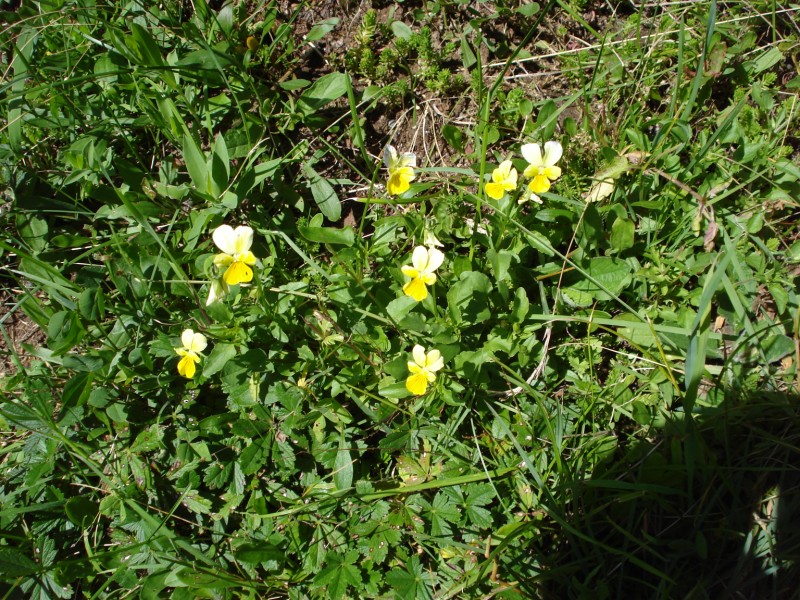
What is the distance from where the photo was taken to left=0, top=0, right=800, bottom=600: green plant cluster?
220cm

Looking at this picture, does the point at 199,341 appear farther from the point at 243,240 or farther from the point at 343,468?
the point at 343,468

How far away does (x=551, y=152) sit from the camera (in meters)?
2.09

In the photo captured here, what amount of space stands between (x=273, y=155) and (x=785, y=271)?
225 centimetres

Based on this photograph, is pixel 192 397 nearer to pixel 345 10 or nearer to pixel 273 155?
pixel 273 155

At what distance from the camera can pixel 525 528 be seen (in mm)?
2205

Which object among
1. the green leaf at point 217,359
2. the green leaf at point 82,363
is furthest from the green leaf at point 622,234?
the green leaf at point 82,363

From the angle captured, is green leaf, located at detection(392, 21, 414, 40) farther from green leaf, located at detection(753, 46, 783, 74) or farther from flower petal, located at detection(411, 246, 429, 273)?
green leaf, located at detection(753, 46, 783, 74)

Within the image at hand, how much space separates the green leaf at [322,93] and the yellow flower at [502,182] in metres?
0.95

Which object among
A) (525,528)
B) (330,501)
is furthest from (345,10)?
(525,528)

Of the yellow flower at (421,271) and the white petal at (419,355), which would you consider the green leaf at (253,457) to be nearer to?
the white petal at (419,355)

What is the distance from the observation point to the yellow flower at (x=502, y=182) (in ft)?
6.80

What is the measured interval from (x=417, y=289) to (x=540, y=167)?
0.63m

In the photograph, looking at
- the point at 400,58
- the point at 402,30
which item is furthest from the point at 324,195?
the point at 402,30

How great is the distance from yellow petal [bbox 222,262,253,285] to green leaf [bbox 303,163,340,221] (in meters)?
0.84
